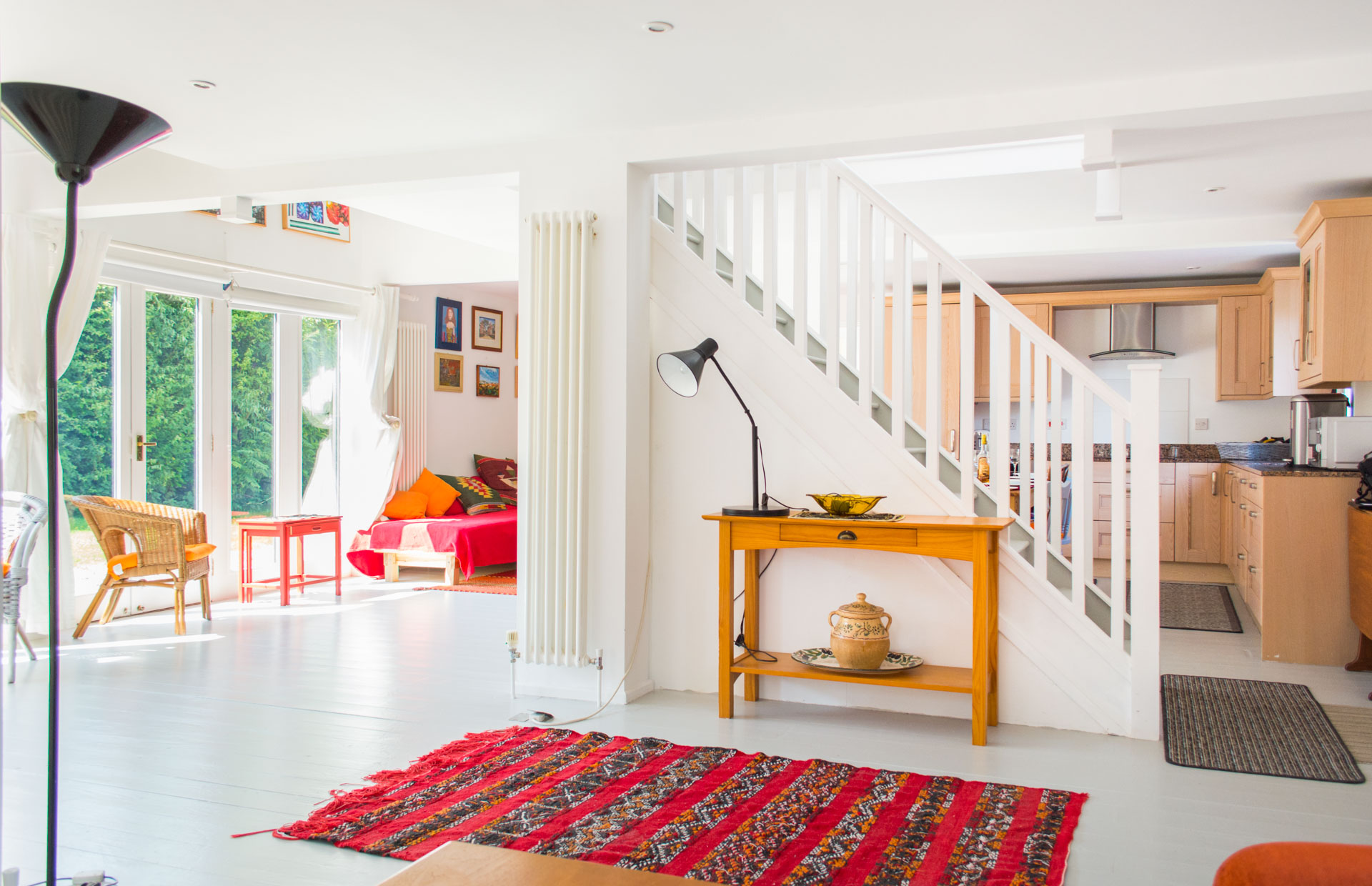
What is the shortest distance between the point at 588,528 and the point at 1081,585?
200cm

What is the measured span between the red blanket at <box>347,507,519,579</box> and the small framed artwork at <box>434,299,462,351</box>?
6.59 feet

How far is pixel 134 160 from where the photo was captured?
4898 millimetres

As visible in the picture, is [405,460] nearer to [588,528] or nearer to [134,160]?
[134,160]

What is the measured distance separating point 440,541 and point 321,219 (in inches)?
104

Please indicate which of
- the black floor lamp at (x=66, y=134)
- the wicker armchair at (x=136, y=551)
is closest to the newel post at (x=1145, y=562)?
the black floor lamp at (x=66, y=134)

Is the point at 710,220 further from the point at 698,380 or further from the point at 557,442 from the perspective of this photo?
the point at 557,442

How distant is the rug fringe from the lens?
111 inches

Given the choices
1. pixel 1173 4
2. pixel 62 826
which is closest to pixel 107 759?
pixel 62 826

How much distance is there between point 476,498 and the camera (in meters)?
8.68

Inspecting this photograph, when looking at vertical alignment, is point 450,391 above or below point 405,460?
above

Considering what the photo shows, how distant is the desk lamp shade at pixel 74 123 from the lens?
1.99 metres

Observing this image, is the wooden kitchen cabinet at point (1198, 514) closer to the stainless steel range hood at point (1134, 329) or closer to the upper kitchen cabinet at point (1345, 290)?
the stainless steel range hood at point (1134, 329)

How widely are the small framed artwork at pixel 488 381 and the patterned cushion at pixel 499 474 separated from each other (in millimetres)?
658

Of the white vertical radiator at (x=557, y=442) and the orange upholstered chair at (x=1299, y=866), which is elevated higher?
the white vertical radiator at (x=557, y=442)
